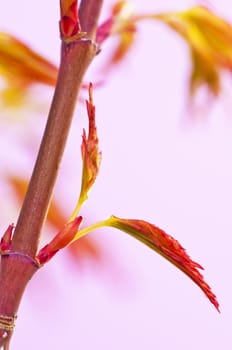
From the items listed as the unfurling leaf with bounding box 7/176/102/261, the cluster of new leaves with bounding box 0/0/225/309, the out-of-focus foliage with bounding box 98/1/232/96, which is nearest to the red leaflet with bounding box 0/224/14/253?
the cluster of new leaves with bounding box 0/0/225/309

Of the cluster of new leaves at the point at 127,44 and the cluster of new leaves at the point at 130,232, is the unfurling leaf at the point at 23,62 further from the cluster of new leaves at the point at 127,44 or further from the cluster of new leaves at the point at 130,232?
the cluster of new leaves at the point at 130,232

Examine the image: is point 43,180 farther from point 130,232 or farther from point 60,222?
point 60,222

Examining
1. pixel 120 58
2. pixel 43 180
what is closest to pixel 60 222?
pixel 120 58

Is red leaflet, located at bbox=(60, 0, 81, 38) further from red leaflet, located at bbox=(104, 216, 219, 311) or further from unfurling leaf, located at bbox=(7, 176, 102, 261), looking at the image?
unfurling leaf, located at bbox=(7, 176, 102, 261)

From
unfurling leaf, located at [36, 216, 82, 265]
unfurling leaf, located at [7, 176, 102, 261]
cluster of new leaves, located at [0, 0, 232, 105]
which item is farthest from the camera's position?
unfurling leaf, located at [7, 176, 102, 261]

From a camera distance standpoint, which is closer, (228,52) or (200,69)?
(228,52)

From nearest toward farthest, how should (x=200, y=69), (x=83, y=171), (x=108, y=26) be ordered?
(x=83, y=171), (x=108, y=26), (x=200, y=69)

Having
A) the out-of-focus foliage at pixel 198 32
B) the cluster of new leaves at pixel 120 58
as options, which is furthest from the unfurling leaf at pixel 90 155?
the out-of-focus foliage at pixel 198 32

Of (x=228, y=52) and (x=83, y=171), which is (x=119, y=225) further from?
(x=228, y=52)

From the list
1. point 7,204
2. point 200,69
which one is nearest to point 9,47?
point 200,69
